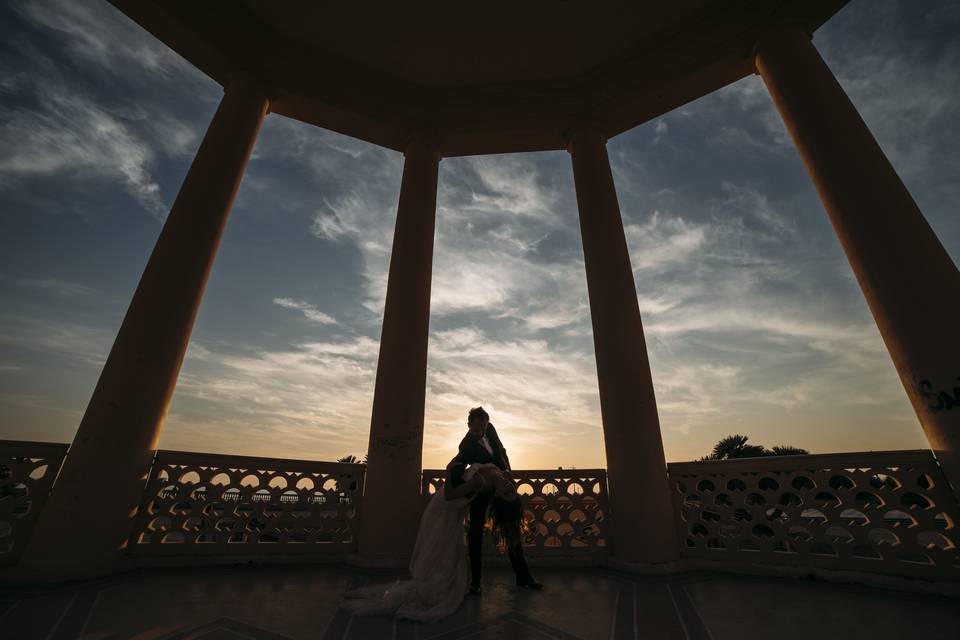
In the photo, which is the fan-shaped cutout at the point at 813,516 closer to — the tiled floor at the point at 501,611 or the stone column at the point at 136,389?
the tiled floor at the point at 501,611

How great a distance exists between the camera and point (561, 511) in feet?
19.7

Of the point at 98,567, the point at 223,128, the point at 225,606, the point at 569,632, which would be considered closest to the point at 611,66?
the point at 223,128

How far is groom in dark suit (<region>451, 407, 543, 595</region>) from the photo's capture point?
452 centimetres

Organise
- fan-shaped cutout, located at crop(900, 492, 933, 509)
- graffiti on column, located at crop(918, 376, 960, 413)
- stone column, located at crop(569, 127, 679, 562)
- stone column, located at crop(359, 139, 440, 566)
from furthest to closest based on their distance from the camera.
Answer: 1. stone column, located at crop(359, 139, 440, 566)
2. stone column, located at crop(569, 127, 679, 562)
3. fan-shaped cutout, located at crop(900, 492, 933, 509)
4. graffiti on column, located at crop(918, 376, 960, 413)

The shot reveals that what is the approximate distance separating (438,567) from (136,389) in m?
4.58

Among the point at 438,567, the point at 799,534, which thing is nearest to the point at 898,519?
the point at 799,534

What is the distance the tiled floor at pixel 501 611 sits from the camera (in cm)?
309

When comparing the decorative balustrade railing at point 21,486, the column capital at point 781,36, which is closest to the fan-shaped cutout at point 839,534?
the column capital at point 781,36

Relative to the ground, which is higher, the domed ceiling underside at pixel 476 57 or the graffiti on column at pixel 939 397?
the domed ceiling underside at pixel 476 57

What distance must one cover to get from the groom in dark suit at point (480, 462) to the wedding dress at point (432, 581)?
202 mm

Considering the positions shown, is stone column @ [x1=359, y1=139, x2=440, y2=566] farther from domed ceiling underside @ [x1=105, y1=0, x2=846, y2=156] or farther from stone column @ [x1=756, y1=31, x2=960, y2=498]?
stone column @ [x1=756, y1=31, x2=960, y2=498]

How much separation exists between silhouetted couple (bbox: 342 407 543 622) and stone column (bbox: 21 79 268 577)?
324cm

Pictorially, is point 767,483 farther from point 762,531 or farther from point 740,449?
point 740,449

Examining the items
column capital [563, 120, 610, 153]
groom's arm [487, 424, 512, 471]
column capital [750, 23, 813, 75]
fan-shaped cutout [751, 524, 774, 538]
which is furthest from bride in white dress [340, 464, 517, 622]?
column capital [750, 23, 813, 75]
